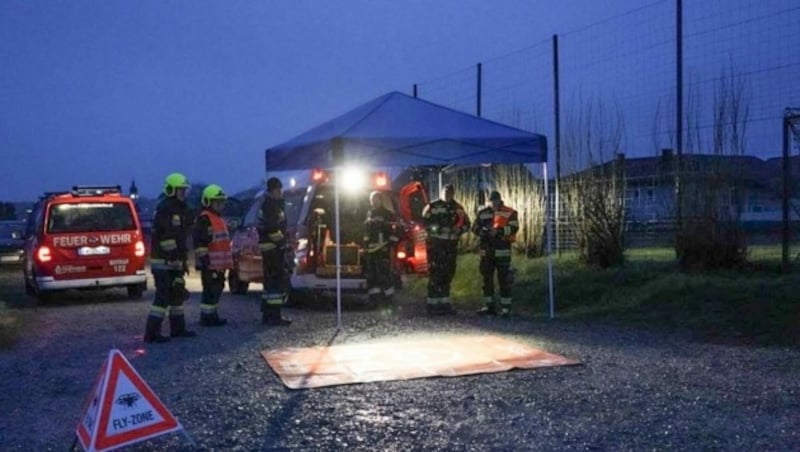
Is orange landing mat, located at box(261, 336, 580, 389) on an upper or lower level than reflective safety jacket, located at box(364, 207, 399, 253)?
lower

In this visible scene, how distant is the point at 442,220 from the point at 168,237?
404cm

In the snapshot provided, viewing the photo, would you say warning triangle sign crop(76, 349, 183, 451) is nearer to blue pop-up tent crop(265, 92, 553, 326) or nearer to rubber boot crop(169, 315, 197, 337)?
rubber boot crop(169, 315, 197, 337)

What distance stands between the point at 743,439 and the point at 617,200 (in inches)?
376

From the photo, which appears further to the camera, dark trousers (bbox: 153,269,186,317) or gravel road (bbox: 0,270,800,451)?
dark trousers (bbox: 153,269,186,317)

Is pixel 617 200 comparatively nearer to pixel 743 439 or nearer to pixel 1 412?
pixel 743 439

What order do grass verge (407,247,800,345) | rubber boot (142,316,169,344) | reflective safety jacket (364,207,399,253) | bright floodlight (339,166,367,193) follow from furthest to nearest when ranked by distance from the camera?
bright floodlight (339,166,367,193) < reflective safety jacket (364,207,399,253) < grass verge (407,247,800,345) < rubber boot (142,316,169,344)

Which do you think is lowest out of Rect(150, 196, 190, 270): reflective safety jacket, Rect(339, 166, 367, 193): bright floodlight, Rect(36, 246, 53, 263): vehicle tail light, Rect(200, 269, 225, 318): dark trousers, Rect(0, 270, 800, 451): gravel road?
Rect(0, 270, 800, 451): gravel road

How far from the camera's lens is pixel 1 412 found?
6.91 meters

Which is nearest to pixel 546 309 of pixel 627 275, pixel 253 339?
pixel 627 275

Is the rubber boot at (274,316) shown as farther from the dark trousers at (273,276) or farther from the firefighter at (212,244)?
the firefighter at (212,244)

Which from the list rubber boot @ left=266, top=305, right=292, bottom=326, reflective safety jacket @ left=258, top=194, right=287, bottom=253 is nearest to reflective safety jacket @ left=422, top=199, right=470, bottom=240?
reflective safety jacket @ left=258, top=194, right=287, bottom=253

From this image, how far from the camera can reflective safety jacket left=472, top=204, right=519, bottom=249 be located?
40.2ft

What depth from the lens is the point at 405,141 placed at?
37.2ft

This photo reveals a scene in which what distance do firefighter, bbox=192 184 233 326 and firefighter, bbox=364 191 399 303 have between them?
2.44 metres
